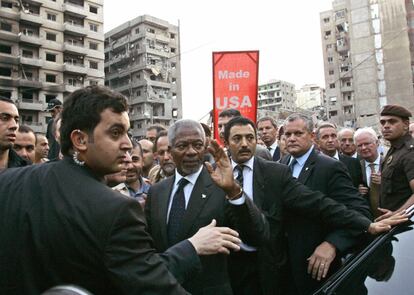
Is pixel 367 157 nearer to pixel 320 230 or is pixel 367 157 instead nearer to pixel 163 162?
pixel 320 230

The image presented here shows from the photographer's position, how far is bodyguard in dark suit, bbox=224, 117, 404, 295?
2732 millimetres

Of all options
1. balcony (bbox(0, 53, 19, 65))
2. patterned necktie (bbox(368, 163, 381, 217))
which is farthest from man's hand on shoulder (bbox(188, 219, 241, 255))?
balcony (bbox(0, 53, 19, 65))

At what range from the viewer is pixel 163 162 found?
462 cm

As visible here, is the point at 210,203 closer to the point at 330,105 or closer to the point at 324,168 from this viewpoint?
the point at 324,168

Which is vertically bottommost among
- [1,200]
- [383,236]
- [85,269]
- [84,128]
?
[383,236]

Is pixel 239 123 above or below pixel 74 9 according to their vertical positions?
below

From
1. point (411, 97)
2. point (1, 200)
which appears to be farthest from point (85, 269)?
point (411, 97)

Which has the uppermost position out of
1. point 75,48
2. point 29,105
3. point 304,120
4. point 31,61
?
point 75,48

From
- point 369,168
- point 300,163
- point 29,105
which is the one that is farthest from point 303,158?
point 29,105

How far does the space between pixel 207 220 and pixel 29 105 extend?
124 feet

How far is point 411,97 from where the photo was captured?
107 feet

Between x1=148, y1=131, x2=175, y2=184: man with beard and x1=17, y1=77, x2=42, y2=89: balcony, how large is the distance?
116 ft

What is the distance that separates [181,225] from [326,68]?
5918 centimetres

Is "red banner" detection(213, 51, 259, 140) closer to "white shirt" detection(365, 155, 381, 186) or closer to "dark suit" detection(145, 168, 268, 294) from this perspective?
"white shirt" detection(365, 155, 381, 186)
